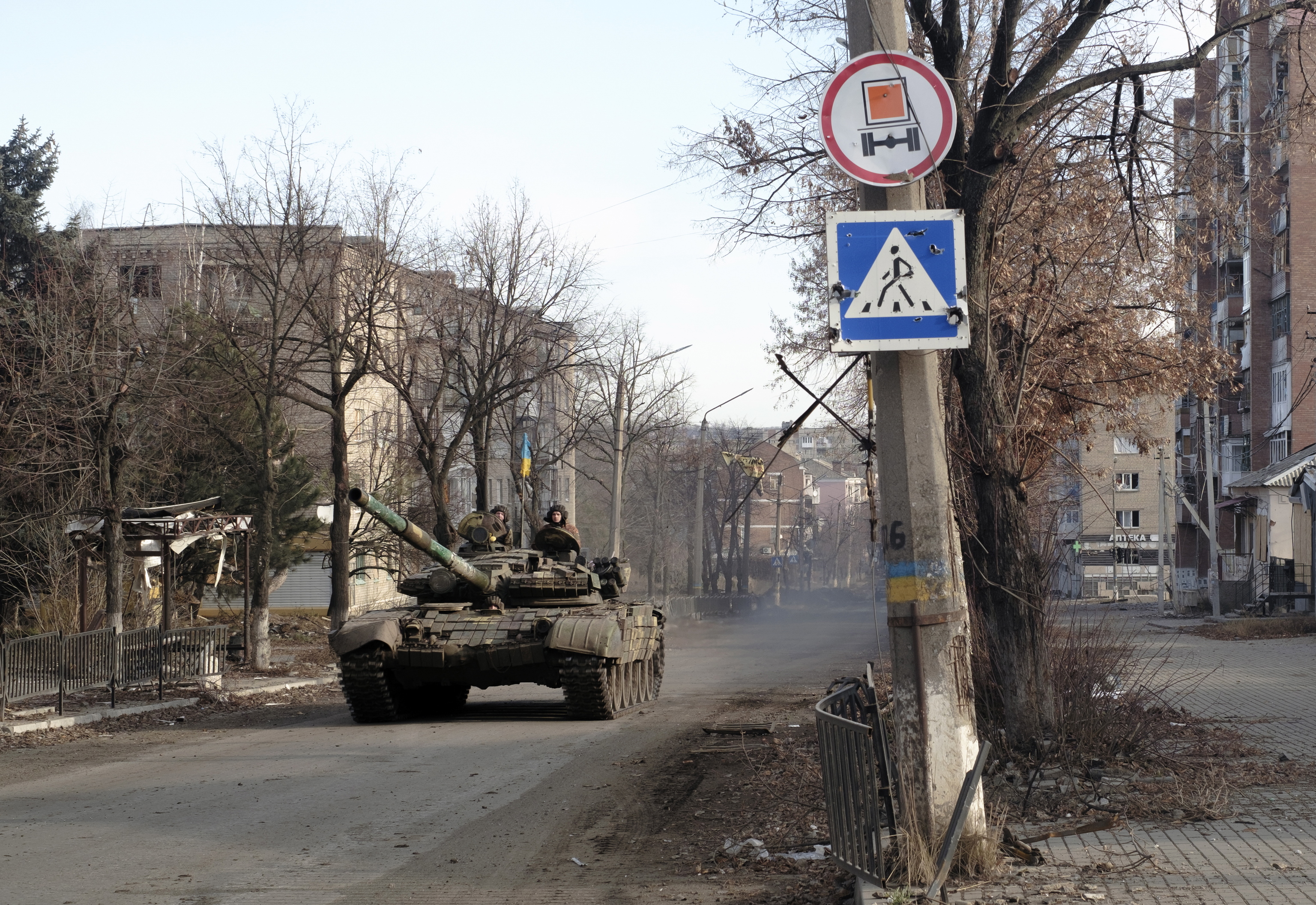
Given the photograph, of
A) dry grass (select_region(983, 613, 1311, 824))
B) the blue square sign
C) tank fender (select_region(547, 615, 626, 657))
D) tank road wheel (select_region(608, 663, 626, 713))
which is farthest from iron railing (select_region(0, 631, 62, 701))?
the blue square sign

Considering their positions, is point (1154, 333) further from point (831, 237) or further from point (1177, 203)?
point (831, 237)

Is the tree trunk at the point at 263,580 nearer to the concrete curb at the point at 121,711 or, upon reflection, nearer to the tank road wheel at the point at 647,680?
the concrete curb at the point at 121,711

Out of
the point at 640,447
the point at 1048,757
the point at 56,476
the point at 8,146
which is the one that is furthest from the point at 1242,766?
the point at 640,447

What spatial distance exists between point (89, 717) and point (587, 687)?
5.59 meters

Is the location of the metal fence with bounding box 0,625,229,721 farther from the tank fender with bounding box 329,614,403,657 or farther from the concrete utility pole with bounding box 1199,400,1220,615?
the concrete utility pole with bounding box 1199,400,1220,615

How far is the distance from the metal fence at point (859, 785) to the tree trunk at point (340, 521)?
52.7 feet

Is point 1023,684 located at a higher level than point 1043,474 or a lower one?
lower

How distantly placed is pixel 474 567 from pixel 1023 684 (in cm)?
803

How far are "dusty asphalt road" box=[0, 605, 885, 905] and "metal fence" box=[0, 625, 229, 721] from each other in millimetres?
1953

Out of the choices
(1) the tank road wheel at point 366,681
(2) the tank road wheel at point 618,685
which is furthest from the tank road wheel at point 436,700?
(2) the tank road wheel at point 618,685

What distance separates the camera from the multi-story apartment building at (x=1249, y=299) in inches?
395

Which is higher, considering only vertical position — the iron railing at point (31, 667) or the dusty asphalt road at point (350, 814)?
the iron railing at point (31, 667)

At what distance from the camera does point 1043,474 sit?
1480cm

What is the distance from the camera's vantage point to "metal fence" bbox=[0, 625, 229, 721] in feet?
47.3
